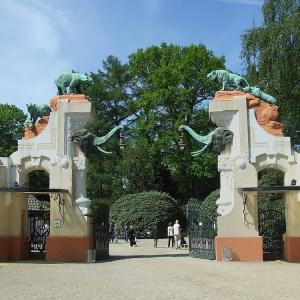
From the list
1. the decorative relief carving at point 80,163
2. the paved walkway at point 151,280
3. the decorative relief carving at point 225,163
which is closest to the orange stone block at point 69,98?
the decorative relief carving at point 80,163

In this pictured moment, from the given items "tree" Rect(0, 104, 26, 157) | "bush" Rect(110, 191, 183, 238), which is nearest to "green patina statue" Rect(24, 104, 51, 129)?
"bush" Rect(110, 191, 183, 238)

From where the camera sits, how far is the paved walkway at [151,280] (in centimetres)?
1264

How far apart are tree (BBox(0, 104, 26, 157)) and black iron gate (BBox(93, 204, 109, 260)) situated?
28.6 metres

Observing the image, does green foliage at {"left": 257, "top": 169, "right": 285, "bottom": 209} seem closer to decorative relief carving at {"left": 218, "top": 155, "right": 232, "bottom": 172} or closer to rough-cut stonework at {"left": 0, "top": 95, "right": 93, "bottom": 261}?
decorative relief carving at {"left": 218, "top": 155, "right": 232, "bottom": 172}

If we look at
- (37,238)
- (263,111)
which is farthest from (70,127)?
(263,111)

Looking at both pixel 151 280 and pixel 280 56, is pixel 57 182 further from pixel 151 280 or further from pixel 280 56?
pixel 280 56

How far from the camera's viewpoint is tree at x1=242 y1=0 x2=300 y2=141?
29219 mm

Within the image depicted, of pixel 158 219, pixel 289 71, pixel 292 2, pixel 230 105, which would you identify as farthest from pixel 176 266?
pixel 158 219

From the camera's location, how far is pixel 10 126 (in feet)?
173

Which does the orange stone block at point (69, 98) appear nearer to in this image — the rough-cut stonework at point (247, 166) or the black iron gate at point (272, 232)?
the rough-cut stonework at point (247, 166)

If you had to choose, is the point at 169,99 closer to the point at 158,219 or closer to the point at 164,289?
the point at 158,219

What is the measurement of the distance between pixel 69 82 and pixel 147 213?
66.3 feet

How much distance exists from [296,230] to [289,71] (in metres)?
10.6

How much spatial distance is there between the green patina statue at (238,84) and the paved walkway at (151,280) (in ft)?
22.1
